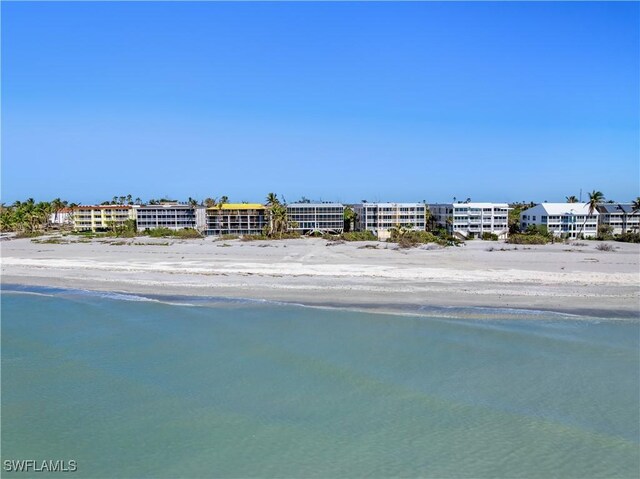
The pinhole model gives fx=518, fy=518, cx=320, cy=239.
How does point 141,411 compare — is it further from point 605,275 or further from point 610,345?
point 605,275

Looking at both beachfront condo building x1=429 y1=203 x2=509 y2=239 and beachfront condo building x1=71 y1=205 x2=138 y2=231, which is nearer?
beachfront condo building x1=429 y1=203 x2=509 y2=239

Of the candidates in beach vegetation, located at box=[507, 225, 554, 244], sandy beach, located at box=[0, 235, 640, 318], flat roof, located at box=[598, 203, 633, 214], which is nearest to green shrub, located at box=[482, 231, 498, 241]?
beach vegetation, located at box=[507, 225, 554, 244]

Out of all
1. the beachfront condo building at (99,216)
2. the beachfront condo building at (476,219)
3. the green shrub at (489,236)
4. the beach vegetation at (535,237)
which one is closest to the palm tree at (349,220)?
the beachfront condo building at (476,219)

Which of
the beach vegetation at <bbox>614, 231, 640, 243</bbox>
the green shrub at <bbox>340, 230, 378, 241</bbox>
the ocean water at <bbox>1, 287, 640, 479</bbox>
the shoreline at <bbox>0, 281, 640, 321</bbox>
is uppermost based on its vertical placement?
the green shrub at <bbox>340, 230, 378, 241</bbox>

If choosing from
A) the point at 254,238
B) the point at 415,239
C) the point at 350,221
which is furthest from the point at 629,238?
the point at 254,238

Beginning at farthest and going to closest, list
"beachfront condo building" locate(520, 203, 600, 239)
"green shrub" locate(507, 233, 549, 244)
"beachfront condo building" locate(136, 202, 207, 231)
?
"beachfront condo building" locate(136, 202, 207, 231), "beachfront condo building" locate(520, 203, 600, 239), "green shrub" locate(507, 233, 549, 244)

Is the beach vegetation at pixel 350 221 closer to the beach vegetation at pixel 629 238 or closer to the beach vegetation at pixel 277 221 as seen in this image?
the beach vegetation at pixel 277 221

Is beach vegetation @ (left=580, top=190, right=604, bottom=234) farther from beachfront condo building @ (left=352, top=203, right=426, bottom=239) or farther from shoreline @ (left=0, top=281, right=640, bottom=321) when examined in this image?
shoreline @ (left=0, top=281, right=640, bottom=321)
